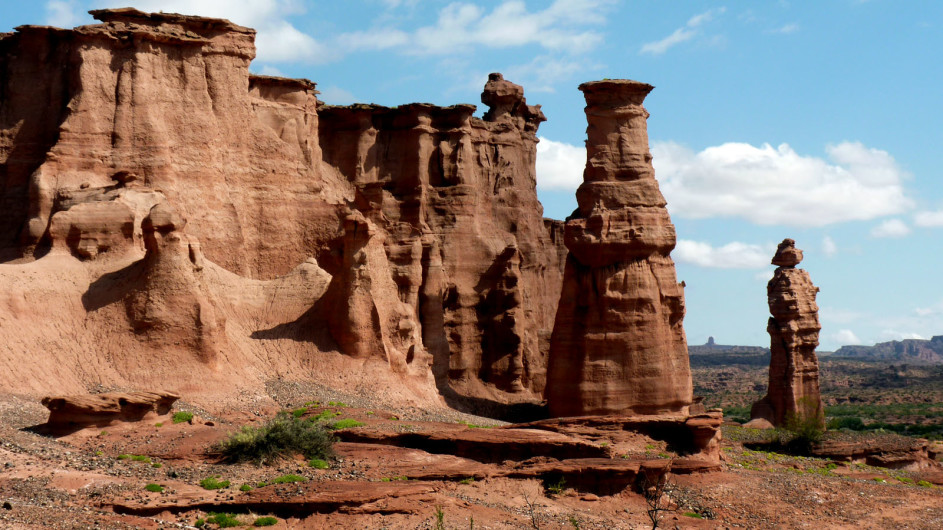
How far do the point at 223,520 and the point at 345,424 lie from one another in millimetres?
8673

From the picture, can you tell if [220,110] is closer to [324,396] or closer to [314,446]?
[324,396]

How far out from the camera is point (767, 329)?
61.1m

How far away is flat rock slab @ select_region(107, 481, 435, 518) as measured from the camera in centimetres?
2339

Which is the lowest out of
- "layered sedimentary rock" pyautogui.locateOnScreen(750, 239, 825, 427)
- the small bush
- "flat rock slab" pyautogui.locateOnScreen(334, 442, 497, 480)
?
the small bush

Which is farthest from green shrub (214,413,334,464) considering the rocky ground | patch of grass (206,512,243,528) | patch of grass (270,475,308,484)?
patch of grass (206,512,243,528)

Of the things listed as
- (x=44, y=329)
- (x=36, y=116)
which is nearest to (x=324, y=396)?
(x=44, y=329)

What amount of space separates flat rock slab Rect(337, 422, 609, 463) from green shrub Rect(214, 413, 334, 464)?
158 cm

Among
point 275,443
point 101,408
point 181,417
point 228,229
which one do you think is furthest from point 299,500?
point 228,229

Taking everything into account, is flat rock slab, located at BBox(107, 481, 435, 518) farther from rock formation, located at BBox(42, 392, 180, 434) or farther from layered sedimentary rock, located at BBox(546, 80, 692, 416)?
layered sedimentary rock, located at BBox(546, 80, 692, 416)

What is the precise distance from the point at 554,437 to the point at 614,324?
13.9 metres

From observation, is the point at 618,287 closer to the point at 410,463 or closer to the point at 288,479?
the point at 410,463

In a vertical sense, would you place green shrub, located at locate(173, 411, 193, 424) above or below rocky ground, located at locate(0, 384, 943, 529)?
above

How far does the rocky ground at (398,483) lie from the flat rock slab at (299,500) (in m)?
0.03

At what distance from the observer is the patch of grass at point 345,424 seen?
31445mm
